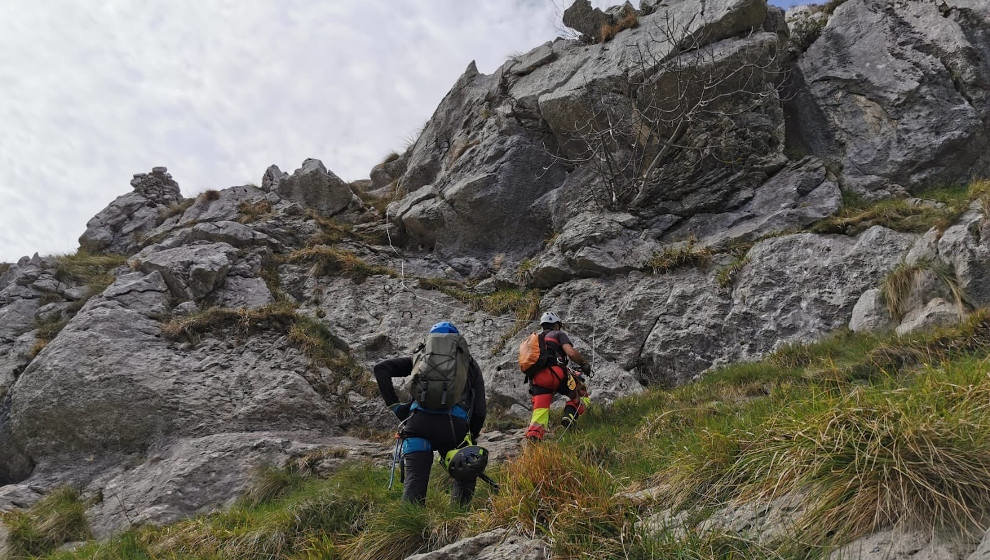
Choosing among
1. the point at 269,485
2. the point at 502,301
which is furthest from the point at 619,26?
the point at 269,485

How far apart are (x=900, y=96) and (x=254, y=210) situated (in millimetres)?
19512

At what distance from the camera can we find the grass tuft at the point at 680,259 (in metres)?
12.3

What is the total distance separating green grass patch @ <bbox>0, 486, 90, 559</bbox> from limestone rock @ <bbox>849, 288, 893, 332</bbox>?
12.6 meters

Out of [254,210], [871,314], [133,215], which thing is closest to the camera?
[871,314]

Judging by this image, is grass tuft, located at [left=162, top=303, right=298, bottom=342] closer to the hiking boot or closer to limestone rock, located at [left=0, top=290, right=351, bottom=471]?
limestone rock, located at [left=0, top=290, right=351, bottom=471]

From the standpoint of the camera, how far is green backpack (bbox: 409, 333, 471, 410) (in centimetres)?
573

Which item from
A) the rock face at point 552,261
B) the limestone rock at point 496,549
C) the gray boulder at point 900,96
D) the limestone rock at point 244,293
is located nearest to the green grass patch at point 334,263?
the rock face at point 552,261

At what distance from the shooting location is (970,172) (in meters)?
12.9

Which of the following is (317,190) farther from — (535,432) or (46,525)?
(535,432)

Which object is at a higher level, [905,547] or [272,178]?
[272,178]

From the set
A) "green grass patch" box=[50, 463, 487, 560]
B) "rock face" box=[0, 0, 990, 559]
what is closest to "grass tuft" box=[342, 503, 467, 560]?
"green grass patch" box=[50, 463, 487, 560]

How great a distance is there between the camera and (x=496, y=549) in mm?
4004

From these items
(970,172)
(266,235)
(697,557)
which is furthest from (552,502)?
(266,235)

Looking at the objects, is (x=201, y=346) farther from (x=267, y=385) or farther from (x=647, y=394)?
(x=647, y=394)
